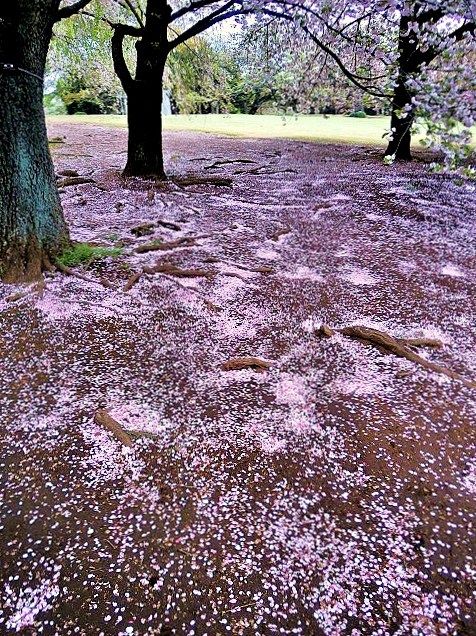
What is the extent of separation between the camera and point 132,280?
4.76 meters

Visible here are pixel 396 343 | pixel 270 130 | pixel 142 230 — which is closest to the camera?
pixel 396 343

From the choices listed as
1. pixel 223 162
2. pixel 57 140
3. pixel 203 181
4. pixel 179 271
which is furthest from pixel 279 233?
pixel 57 140

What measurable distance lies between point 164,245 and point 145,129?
389 centimetres

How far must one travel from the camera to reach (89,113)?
93.3ft

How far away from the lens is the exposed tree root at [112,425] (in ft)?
8.77

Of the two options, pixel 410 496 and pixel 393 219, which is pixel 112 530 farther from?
pixel 393 219

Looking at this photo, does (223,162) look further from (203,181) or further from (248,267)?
(248,267)

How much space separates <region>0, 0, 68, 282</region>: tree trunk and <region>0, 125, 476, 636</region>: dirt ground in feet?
1.52

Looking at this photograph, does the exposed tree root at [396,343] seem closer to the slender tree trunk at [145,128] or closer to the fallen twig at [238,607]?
the fallen twig at [238,607]

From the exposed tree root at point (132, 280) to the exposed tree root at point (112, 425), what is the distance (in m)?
1.92

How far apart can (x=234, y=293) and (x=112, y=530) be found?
111 inches

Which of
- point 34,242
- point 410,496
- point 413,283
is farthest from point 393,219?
point 410,496

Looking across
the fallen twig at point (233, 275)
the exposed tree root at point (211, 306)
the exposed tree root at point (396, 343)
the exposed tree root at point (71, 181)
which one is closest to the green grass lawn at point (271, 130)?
the exposed tree root at point (71, 181)

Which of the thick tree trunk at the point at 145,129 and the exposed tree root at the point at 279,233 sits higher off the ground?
the thick tree trunk at the point at 145,129
